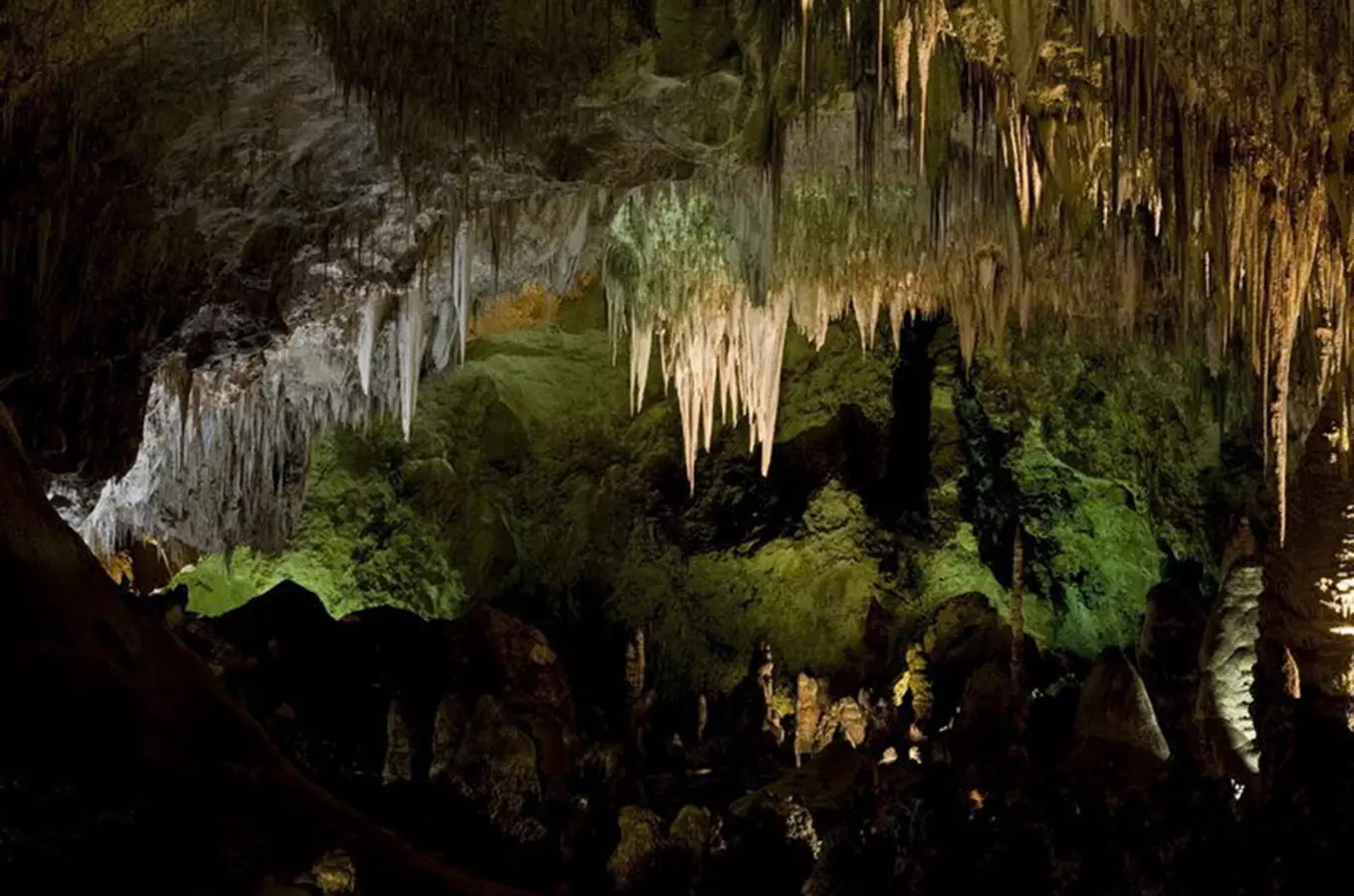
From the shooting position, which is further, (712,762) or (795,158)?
(712,762)

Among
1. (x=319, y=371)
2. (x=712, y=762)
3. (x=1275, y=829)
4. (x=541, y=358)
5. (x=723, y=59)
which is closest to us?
(x=1275, y=829)

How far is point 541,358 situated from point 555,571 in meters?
2.48

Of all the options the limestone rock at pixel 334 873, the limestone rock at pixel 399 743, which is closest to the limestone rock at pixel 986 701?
the limestone rock at pixel 399 743

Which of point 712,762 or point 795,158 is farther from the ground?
point 795,158

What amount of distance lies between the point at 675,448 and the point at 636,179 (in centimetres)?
681

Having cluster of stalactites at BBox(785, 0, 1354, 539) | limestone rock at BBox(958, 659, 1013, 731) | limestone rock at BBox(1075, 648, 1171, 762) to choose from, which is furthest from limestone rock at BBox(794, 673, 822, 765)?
cluster of stalactites at BBox(785, 0, 1354, 539)

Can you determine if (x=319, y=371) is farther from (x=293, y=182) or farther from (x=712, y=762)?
(x=712, y=762)

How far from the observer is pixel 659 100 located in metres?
7.66

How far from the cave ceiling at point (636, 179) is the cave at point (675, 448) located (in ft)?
0.11

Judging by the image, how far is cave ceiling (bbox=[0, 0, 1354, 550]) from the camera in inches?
255

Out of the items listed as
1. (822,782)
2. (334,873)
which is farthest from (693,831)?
(334,873)

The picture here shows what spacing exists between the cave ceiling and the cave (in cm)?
3

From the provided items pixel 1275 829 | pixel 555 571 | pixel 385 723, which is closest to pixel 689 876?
pixel 1275 829

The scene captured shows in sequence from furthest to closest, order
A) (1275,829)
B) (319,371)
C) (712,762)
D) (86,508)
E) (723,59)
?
1. (712,762)
2. (319,371)
3. (86,508)
4. (723,59)
5. (1275,829)
